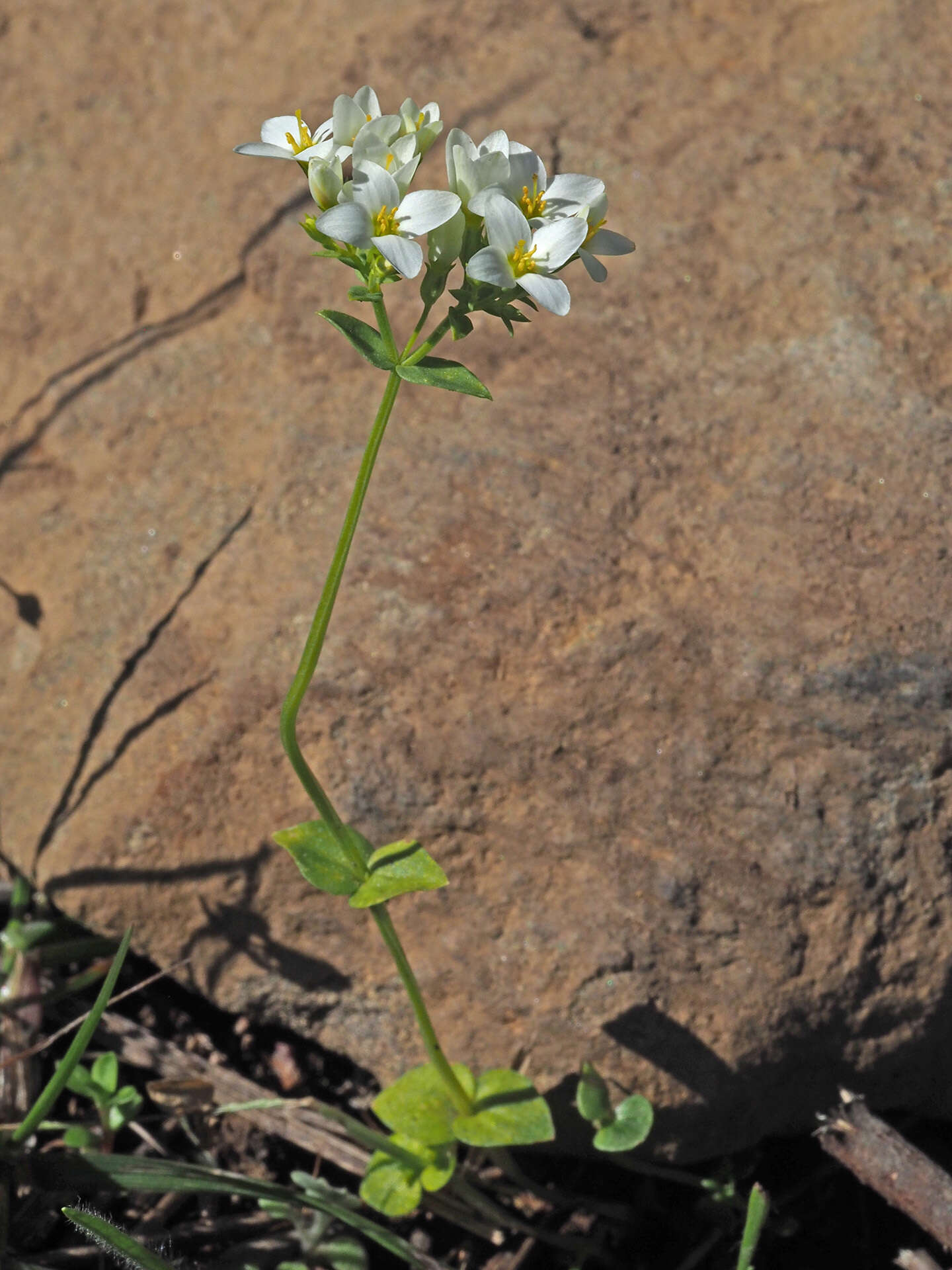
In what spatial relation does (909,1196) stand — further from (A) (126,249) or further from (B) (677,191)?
(A) (126,249)

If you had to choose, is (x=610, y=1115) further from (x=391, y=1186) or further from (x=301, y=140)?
(x=301, y=140)

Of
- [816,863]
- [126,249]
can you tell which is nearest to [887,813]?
[816,863]

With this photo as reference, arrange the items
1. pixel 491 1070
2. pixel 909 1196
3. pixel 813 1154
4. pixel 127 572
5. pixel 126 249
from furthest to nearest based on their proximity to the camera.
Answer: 1. pixel 126 249
2. pixel 127 572
3. pixel 813 1154
4. pixel 491 1070
5. pixel 909 1196

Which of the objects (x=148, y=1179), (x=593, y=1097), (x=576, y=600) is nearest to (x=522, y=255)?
(x=576, y=600)

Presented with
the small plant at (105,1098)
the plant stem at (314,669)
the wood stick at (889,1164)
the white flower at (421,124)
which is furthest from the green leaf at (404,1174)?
the white flower at (421,124)

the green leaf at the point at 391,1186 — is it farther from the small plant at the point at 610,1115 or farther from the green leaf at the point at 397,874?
the green leaf at the point at 397,874
